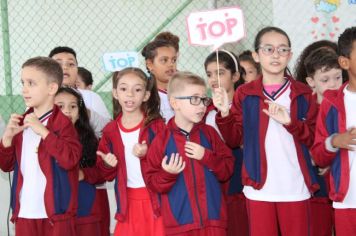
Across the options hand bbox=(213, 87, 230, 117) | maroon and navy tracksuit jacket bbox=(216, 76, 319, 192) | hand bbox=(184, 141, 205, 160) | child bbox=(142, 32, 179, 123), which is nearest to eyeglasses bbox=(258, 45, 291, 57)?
maroon and navy tracksuit jacket bbox=(216, 76, 319, 192)

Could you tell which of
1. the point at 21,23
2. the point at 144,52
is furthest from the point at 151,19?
the point at 144,52

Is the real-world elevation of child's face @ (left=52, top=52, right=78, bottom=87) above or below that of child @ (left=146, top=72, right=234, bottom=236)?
above

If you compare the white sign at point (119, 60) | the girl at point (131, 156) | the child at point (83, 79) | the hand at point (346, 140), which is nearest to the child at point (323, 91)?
the hand at point (346, 140)

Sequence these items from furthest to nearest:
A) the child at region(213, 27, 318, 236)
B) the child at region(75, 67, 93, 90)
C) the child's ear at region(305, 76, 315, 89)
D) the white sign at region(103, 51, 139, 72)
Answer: the child at region(75, 67, 93, 90)
the white sign at region(103, 51, 139, 72)
the child's ear at region(305, 76, 315, 89)
the child at region(213, 27, 318, 236)

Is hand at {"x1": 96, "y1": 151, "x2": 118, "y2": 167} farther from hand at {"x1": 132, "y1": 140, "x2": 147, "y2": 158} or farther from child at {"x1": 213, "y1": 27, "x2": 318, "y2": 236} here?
child at {"x1": 213, "y1": 27, "x2": 318, "y2": 236}

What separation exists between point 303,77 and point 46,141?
1500 millimetres

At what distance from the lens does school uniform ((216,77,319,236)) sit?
2723 mm

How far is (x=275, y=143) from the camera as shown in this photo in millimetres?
2762

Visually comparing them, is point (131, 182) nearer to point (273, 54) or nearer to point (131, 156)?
point (131, 156)

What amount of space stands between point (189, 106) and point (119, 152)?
469mm

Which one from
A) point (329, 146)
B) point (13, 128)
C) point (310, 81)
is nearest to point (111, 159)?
point (13, 128)

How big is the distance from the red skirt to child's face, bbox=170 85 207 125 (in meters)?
0.45

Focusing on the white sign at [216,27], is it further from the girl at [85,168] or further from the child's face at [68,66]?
the child's face at [68,66]

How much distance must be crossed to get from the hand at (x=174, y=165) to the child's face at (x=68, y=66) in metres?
1.29
